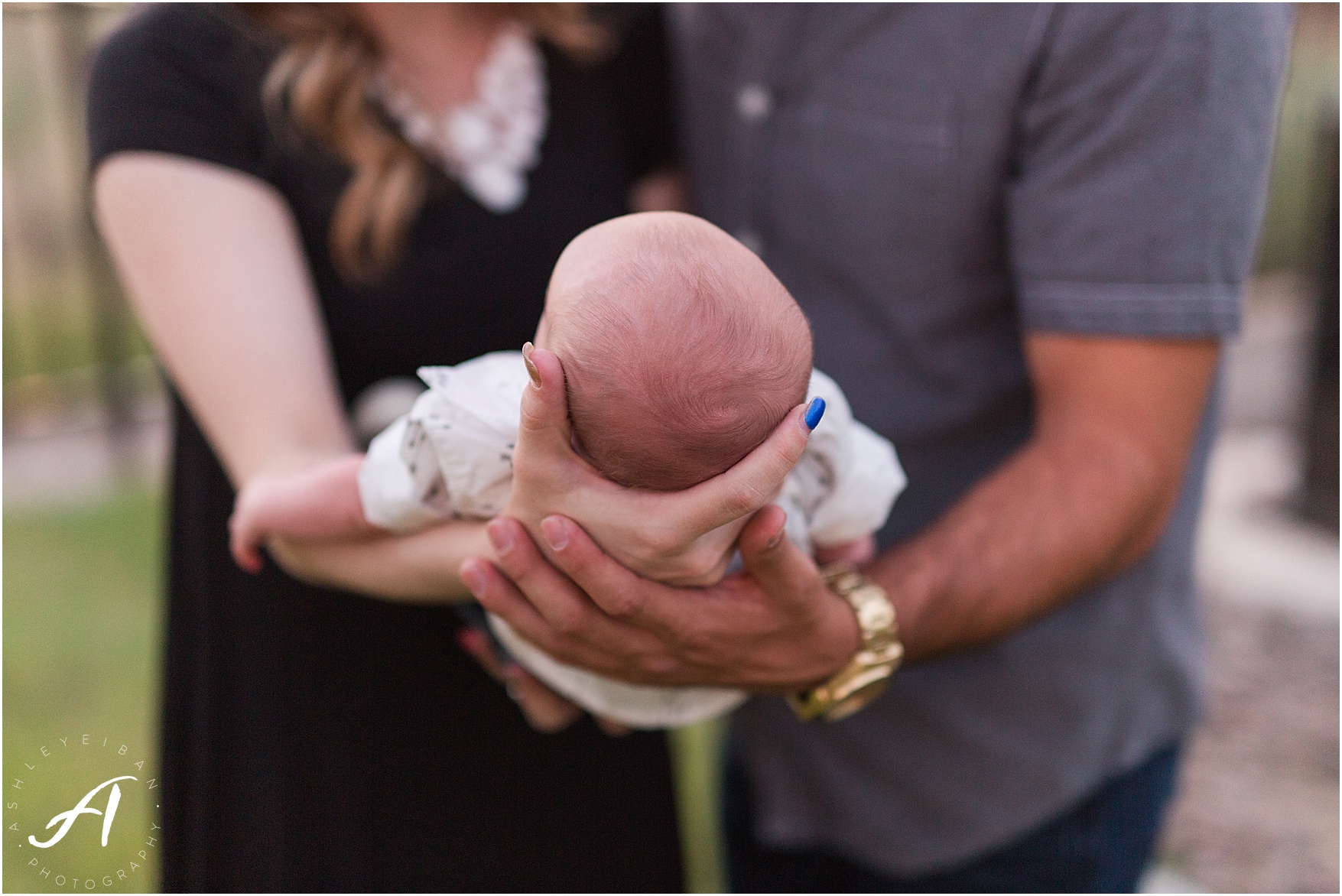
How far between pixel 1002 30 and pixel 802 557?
35.3 inches

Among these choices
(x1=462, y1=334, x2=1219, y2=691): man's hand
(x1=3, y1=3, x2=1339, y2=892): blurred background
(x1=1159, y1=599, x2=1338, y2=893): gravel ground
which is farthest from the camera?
(x1=3, y1=3, x2=1339, y2=892): blurred background

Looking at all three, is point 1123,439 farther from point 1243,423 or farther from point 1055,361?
point 1243,423

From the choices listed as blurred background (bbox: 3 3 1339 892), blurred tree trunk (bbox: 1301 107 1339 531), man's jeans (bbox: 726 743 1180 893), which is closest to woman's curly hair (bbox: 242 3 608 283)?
blurred background (bbox: 3 3 1339 892)

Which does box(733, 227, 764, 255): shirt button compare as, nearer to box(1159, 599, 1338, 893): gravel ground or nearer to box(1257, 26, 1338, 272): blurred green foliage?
box(1159, 599, 1338, 893): gravel ground

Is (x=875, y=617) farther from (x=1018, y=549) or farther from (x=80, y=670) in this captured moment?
(x=80, y=670)

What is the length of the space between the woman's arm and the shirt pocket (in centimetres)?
85

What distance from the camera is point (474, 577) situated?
1332 millimetres

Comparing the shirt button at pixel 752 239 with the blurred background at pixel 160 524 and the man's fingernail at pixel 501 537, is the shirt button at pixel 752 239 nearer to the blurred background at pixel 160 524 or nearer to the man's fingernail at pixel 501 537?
the man's fingernail at pixel 501 537

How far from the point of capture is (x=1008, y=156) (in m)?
1.70

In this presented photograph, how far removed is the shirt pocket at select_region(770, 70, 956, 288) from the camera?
173cm

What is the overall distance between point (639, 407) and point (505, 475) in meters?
0.26

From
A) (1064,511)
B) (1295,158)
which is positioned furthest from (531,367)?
(1295,158)

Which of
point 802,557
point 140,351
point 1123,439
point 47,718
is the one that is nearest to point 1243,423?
point 1123,439
